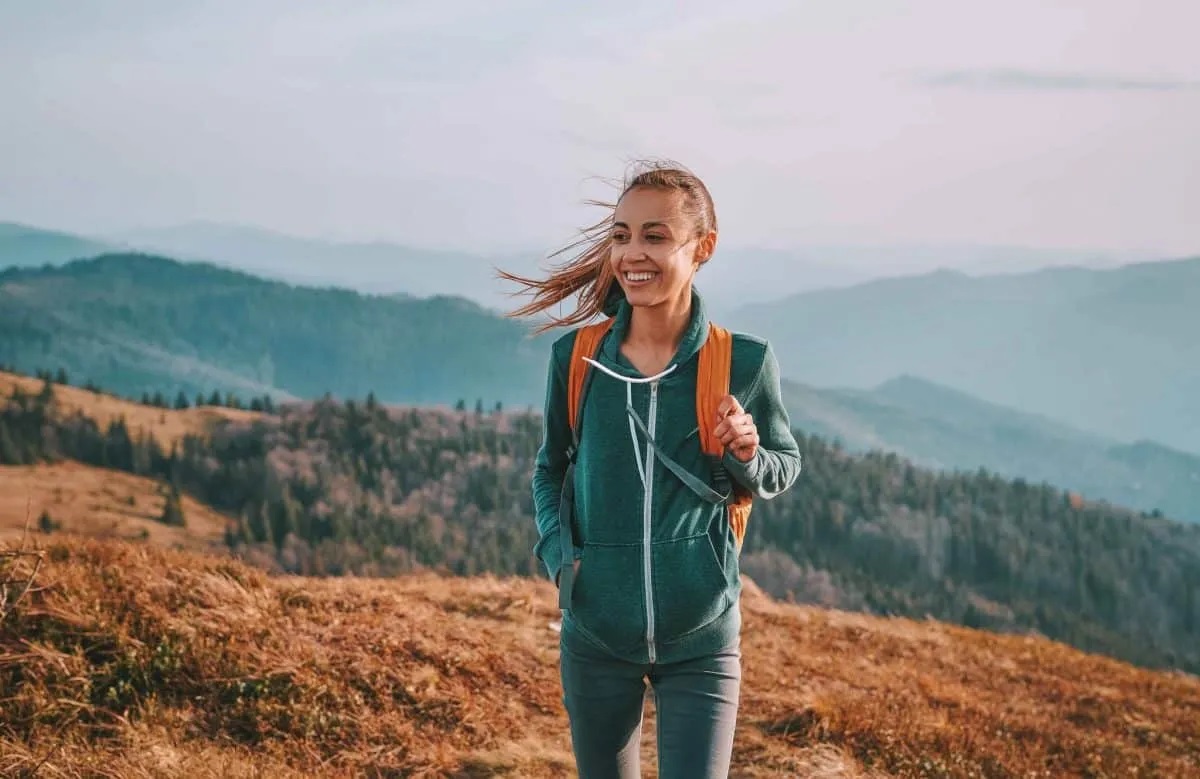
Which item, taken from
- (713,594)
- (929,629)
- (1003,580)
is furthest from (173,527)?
(713,594)

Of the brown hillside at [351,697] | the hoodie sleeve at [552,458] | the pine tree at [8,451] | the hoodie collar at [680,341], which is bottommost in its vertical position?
the pine tree at [8,451]

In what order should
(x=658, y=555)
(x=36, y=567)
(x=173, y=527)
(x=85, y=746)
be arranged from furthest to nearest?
(x=173, y=527) < (x=36, y=567) < (x=85, y=746) < (x=658, y=555)

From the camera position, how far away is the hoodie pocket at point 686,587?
4.16 meters

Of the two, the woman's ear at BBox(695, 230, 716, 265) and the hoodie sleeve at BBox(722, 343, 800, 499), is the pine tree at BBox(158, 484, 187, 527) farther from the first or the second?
the hoodie sleeve at BBox(722, 343, 800, 499)

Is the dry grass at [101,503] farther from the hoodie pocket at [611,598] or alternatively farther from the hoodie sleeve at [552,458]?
the hoodie pocket at [611,598]

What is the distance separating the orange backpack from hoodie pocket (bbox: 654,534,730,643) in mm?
185

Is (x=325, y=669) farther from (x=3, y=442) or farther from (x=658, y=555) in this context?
(x=3, y=442)

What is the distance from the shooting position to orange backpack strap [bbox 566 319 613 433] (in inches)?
179

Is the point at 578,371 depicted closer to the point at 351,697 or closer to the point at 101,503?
the point at 351,697

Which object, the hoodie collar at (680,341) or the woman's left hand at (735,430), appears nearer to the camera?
the woman's left hand at (735,430)

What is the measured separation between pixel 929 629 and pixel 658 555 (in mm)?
14432

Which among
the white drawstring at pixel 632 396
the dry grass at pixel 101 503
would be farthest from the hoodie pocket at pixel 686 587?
the dry grass at pixel 101 503

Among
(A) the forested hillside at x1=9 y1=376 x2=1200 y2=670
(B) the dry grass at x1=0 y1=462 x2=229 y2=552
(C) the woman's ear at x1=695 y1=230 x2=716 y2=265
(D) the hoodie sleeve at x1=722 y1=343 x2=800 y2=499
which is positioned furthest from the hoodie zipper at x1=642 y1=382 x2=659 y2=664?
(B) the dry grass at x1=0 y1=462 x2=229 y2=552

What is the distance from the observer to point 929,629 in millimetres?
17156
